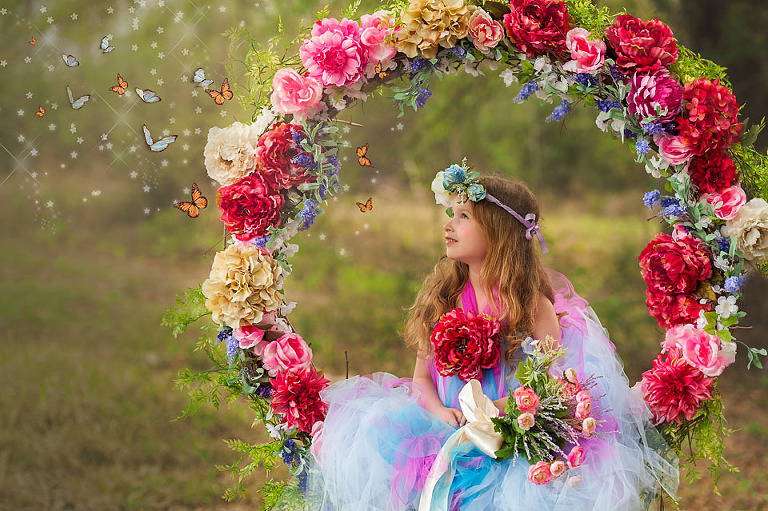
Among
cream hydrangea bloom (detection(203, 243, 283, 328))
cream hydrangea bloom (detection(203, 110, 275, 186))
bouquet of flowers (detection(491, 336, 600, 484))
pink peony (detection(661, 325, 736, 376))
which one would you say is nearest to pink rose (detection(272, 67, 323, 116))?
cream hydrangea bloom (detection(203, 110, 275, 186))

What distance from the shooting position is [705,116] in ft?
8.45

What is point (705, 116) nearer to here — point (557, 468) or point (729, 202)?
point (729, 202)

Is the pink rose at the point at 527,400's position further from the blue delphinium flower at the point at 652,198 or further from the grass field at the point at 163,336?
the grass field at the point at 163,336

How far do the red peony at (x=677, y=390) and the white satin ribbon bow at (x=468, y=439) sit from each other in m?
0.68

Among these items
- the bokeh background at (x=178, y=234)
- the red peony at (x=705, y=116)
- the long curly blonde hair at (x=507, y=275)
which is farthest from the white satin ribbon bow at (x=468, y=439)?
the bokeh background at (x=178, y=234)

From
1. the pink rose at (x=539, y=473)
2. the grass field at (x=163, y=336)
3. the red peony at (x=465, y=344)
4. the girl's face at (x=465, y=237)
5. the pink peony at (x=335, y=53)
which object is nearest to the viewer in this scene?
the pink rose at (x=539, y=473)

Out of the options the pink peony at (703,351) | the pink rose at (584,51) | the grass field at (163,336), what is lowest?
the grass field at (163,336)

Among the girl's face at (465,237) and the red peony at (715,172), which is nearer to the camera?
the red peony at (715,172)

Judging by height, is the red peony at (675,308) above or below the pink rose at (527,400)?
below

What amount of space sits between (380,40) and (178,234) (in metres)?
4.32

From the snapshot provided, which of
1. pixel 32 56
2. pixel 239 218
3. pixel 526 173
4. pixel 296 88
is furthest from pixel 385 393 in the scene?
pixel 526 173

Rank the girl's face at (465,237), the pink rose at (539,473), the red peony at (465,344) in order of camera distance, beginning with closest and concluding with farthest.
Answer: the pink rose at (539,473), the red peony at (465,344), the girl's face at (465,237)

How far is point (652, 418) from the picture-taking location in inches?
107

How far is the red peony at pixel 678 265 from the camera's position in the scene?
8.68ft
